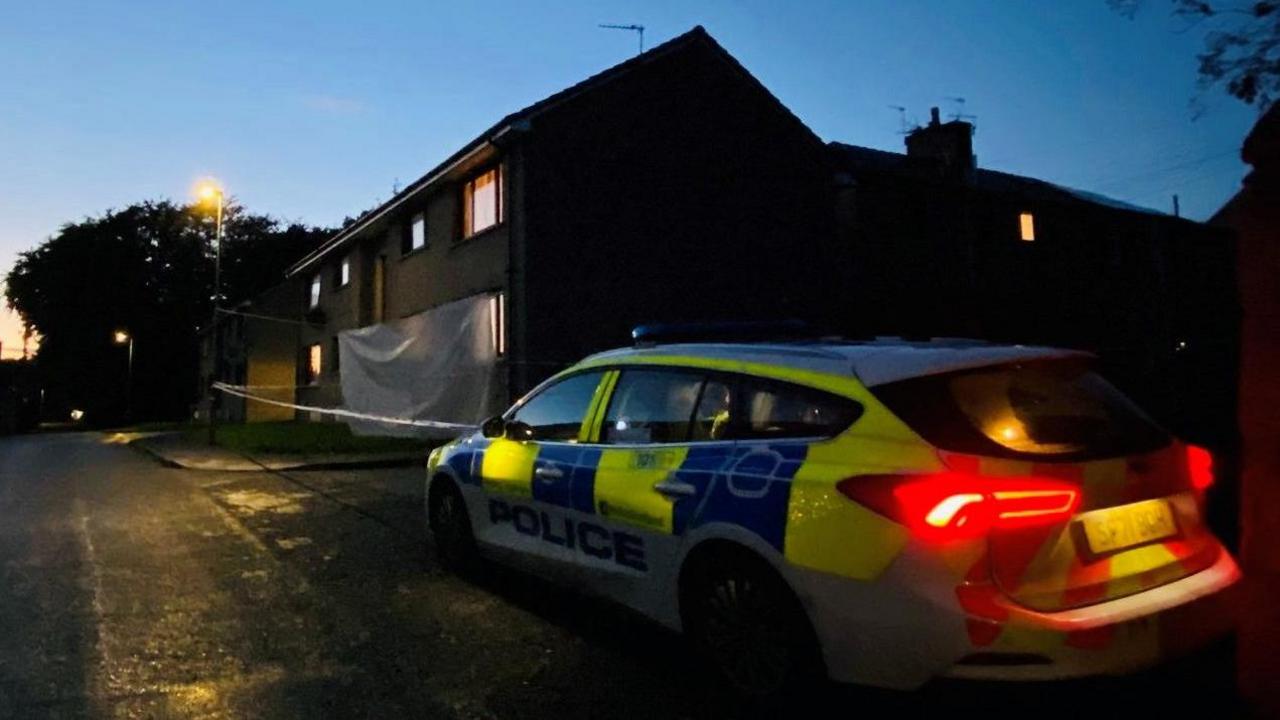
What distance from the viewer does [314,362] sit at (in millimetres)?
27453

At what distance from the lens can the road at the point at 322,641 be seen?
3664mm

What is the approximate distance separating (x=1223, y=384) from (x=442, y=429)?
1231cm

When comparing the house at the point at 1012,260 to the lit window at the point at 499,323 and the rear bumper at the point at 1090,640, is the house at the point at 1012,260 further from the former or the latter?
the rear bumper at the point at 1090,640

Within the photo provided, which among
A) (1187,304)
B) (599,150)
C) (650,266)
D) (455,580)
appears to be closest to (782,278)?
(650,266)

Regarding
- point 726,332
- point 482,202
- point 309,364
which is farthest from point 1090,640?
point 309,364

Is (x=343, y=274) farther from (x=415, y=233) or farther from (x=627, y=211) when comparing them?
(x=627, y=211)

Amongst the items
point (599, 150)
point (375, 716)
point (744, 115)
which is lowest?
point (375, 716)

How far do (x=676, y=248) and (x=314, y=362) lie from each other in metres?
15.3

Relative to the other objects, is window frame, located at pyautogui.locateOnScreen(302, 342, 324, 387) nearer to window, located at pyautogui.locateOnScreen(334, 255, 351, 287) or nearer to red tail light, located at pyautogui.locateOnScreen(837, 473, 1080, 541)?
window, located at pyautogui.locateOnScreen(334, 255, 351, 287)

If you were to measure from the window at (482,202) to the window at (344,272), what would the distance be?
778 centimetres

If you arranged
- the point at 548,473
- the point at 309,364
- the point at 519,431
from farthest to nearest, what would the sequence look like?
1. the point at 309,364
2. the point at 519,431
3. the point at 548,473

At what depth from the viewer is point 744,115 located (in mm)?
17938

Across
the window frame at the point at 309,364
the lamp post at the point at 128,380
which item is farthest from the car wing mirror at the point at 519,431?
the lamp post at the point at 128,380

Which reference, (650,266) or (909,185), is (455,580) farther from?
(909,185)
